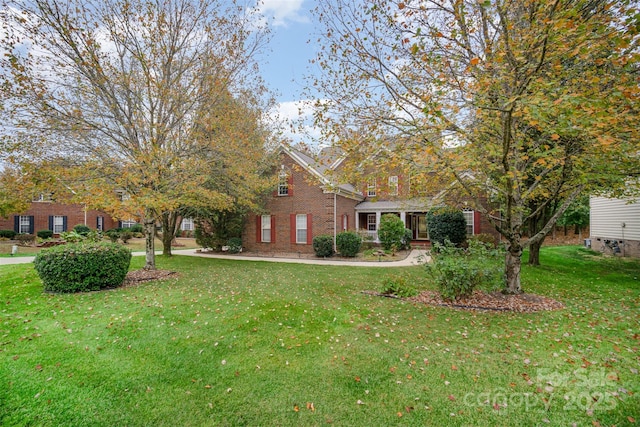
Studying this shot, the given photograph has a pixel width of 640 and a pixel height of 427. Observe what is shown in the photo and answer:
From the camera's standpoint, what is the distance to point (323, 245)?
53.5 ft

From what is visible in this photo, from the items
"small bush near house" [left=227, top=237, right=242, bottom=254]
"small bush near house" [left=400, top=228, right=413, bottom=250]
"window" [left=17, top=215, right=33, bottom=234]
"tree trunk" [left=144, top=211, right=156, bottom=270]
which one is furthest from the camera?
"window" [left=17, top=215, right=33, bottom=234]

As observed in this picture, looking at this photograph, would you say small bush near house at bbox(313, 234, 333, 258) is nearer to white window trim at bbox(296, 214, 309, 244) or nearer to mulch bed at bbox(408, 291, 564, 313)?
white window trim at bbox(296, 214, 309, 244)

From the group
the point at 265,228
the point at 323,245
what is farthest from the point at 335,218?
the point at 265,228

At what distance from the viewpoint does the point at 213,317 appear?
5.89 metres

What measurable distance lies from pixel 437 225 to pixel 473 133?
11203mm

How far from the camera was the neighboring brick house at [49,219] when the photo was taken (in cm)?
2380

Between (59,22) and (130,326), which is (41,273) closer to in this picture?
(130,326)

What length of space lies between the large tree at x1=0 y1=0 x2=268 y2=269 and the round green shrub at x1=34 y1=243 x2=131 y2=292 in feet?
4.27

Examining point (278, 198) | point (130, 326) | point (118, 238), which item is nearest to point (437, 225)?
point (278, 198)

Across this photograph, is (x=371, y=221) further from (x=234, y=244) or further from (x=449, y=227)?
(x=234, y=244)

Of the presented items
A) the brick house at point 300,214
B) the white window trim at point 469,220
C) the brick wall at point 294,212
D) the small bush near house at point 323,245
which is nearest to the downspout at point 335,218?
the brick house at point 300,214

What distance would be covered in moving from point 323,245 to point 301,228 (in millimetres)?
2331

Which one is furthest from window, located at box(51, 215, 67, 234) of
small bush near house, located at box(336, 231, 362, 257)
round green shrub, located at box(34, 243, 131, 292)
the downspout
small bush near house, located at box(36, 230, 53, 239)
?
small bush near house, located at box(336, 231, 362, 257)

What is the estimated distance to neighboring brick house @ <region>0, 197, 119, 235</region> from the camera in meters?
23.8
